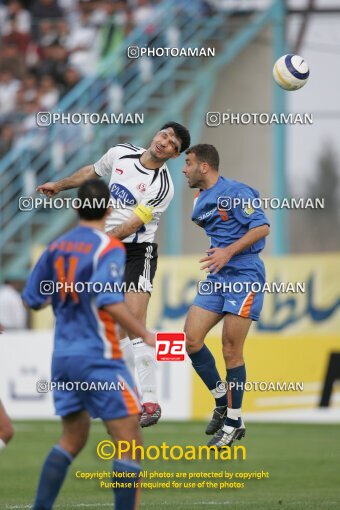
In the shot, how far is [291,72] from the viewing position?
10.5 meters

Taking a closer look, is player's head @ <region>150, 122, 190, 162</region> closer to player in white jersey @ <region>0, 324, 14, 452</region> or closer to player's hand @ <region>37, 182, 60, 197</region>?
player's hand @ <region>37, 182, 60, 197</region>

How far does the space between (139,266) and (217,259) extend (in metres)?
1.02

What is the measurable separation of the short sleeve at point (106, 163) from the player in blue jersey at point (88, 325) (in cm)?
263

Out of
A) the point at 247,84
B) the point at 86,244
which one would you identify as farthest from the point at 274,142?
the point at 86,244

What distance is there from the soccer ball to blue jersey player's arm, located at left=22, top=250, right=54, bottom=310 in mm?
3441

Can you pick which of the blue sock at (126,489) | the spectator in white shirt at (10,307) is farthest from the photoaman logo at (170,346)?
the spectator in white shirt at (10,307)

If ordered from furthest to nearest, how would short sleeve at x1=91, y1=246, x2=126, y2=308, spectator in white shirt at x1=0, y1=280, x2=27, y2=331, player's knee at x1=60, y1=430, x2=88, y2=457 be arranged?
spectator in white shirt at x1=0, y1=280, x2=27, y2=331, player's knee at x1=60, y1=430, x2=88, y2=457, short sleeve at x1=91, y1=246, x2=126, y2=308

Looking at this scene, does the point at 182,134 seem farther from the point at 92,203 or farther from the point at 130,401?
the point at 130,401

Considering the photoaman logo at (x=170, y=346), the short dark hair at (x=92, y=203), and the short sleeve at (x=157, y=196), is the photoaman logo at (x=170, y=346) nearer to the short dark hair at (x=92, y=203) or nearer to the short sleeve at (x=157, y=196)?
the short sleeve at (x=157, y=196)

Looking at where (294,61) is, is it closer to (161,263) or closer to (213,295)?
(213,295)

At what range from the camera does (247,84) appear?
21.4 meters

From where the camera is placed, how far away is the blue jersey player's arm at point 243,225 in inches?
404

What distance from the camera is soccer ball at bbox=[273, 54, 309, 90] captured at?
10492 millimetres

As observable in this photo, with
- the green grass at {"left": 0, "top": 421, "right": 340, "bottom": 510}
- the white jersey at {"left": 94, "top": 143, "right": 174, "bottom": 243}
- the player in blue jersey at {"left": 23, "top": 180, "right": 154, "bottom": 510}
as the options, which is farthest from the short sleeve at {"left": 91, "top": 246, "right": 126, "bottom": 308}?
the green grass at {"left": 0, "top": 421, "right": 340, "bottom": 510}
